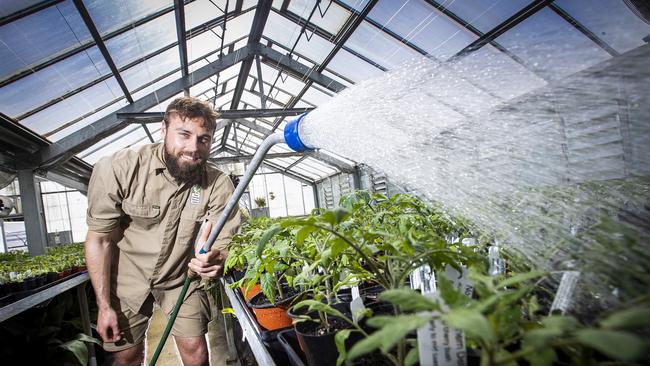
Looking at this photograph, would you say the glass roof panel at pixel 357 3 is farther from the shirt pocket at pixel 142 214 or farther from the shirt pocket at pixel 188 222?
the shirt pocket at pixel 142 214

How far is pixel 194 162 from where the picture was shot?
1849 mm

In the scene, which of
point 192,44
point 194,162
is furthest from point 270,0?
point 194,162

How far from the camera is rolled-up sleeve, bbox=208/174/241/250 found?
190cm

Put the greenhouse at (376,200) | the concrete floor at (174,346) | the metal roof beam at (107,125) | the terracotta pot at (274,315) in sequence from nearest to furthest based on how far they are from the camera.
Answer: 1. the greenhouse at (376,200)
2. the terracotta pot at (274,315)
3. the concrete floor at (174,346)
4. the metal roof beam at (107,125)

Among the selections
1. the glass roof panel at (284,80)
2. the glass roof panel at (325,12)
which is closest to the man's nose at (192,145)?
the glass roof panel at (325,12)

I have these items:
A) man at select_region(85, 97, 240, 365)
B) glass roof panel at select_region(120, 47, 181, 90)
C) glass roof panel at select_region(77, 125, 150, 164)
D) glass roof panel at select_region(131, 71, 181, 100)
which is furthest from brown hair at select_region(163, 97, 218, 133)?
A: glass roof panel at select_region(77, 125, 150, 164)

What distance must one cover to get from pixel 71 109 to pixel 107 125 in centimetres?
58

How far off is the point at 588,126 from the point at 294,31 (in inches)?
227

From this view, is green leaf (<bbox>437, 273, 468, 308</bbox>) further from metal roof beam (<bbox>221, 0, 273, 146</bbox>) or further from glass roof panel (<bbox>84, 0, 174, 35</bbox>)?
metal roof beam (<bbox>221, 0, 273, 146</bbox>)

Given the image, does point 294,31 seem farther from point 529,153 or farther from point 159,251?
point 529,153

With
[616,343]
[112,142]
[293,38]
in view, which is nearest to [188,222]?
[616,343]

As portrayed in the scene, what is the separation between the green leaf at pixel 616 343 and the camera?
0.23 m

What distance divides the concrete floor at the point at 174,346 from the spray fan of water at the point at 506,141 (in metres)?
2.51

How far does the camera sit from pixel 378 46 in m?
5.18
